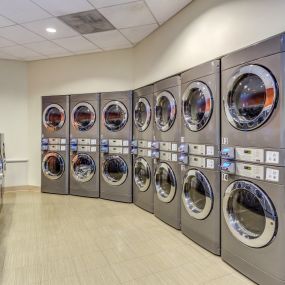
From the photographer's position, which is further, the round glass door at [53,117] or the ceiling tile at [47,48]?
the round glass door at [53,117]

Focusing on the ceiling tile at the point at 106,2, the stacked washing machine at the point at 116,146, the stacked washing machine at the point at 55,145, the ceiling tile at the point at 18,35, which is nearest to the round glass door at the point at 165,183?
the stacked washing machine at the point at 116,146

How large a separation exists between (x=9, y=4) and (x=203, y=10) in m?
2.34

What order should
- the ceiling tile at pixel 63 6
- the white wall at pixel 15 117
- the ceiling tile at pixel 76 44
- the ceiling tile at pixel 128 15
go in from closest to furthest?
the ceiling tile at pixel 63 6 → the ceiling tile at pixel 128 15 → the ceiling tile at pixel 76 44 → the white wall at pixel 15 117

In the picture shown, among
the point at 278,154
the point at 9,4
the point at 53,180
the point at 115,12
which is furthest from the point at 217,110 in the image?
the point at 53,180

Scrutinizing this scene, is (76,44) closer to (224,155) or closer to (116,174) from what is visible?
(116,174)

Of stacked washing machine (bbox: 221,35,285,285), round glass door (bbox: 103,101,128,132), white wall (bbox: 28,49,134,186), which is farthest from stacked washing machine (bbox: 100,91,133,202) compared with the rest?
stacked washing machine (bbox: 221,35,285,285)

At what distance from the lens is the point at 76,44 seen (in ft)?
15.1

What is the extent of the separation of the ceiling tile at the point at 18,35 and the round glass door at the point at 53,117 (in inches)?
52.8

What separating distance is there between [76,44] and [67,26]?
82cm

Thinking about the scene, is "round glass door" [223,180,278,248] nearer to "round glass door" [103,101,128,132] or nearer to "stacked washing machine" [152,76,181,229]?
"stacked washing machine" [152,76,181,229]

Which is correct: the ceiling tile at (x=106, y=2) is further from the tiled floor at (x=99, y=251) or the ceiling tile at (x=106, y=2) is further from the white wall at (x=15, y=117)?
the white wall at (x=15, y=117)

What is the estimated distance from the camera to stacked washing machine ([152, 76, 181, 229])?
3311 millimetres

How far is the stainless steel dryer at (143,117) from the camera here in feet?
13.0

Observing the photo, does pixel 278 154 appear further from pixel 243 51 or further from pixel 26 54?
pixel 26 54
